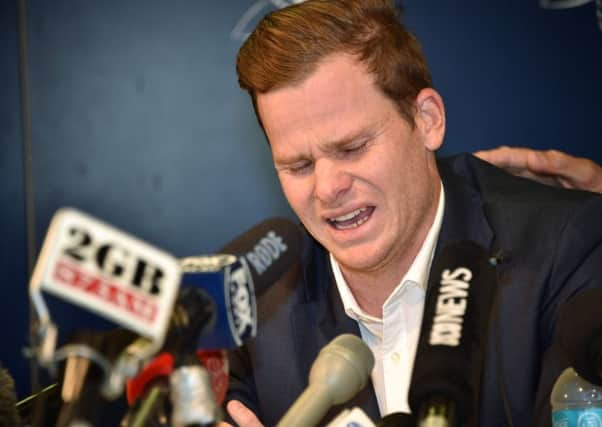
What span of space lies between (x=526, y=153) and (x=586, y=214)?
302 mm

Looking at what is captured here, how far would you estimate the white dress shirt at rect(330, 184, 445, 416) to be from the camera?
6.52 feet

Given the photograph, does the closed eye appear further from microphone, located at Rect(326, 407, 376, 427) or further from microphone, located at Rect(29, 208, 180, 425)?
microphone, located at Rect(29, 208, 180, 425)

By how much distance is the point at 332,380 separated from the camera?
1165mm

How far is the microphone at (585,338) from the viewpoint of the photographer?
110 centimetres

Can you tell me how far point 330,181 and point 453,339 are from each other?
0.76 m

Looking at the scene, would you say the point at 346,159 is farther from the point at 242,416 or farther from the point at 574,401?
the point at 574,401

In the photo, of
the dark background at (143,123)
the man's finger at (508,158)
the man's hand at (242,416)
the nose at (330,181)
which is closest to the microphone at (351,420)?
the man's hand at (242,416)

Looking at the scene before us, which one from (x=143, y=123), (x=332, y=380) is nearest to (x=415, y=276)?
(x=332, y=380)

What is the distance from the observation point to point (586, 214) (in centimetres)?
195

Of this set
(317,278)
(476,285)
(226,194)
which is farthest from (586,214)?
(226,194)

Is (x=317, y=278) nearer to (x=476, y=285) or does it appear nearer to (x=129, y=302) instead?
(x=476, y=285)

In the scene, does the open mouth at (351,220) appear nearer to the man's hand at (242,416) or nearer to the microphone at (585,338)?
the man's hand at (242,416)

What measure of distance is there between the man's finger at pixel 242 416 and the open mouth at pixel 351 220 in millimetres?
377

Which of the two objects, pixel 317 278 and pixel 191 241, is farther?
pixel 191 241
